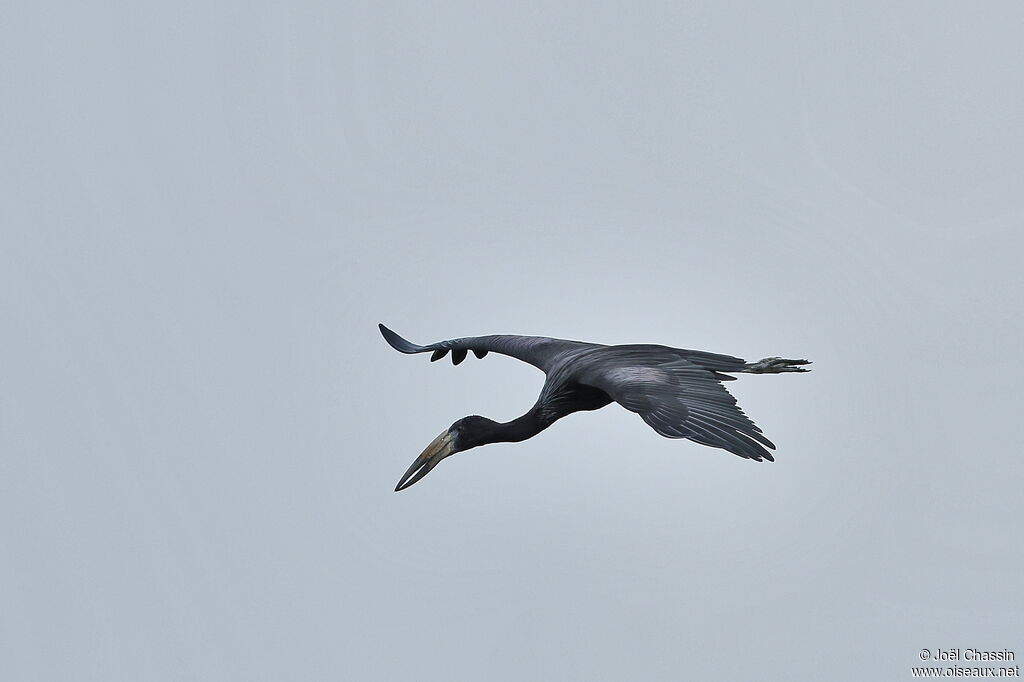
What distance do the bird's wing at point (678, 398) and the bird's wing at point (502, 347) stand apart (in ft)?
4.55

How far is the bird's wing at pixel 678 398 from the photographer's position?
11.9 metres

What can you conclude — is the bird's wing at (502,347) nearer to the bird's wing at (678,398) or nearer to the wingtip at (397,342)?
the wingtip at (397,342)

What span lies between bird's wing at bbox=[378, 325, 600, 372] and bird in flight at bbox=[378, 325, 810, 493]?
14 mm

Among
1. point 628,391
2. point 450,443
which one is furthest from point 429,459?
point 628,391

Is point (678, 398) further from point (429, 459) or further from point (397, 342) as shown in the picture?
point (397, 342)

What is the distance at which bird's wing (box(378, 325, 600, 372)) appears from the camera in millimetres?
16469

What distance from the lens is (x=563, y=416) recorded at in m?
15.5

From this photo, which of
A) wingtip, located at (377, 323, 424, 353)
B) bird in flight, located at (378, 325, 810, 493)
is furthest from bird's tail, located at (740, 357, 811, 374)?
wingtip, located at (377, 323, 424, 353)

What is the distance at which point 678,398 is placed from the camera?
13.0 metres

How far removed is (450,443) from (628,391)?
8.56 feet

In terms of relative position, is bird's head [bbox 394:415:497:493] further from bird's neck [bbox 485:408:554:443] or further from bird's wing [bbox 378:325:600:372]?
bird's wing [bbox 378:325:600:372]

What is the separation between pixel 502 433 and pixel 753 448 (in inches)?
156

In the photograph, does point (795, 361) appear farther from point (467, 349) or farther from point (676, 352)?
point (467, 349)

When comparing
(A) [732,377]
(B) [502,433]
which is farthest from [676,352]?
(B) [502,433]
